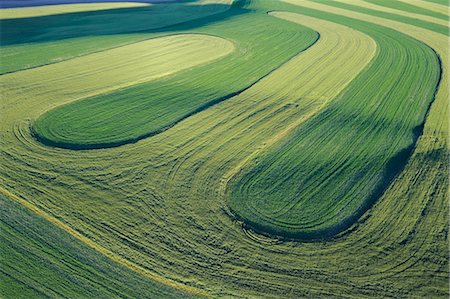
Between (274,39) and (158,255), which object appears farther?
(274,39)

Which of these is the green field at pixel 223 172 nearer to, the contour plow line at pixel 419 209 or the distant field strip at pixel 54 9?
the contour plow line at pixel 419 209

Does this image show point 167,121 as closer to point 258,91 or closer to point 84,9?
point 258,91

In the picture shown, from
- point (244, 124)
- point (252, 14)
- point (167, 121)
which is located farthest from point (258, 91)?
point (252, 14)

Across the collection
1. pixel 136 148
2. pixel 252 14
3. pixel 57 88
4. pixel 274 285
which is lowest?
pixel 274 285

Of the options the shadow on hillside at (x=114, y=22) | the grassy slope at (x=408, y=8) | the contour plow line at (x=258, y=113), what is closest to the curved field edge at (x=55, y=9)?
the shadow on hillside at (x=114, y=22)

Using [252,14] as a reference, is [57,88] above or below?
below

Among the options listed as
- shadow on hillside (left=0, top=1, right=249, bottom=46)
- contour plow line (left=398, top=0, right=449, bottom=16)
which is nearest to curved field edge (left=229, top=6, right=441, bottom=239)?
shadow on hillside (left=0, top=1, right=249, bottom=46)

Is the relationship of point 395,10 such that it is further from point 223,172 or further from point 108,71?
point 223,172

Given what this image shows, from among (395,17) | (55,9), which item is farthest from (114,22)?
(395,17)
